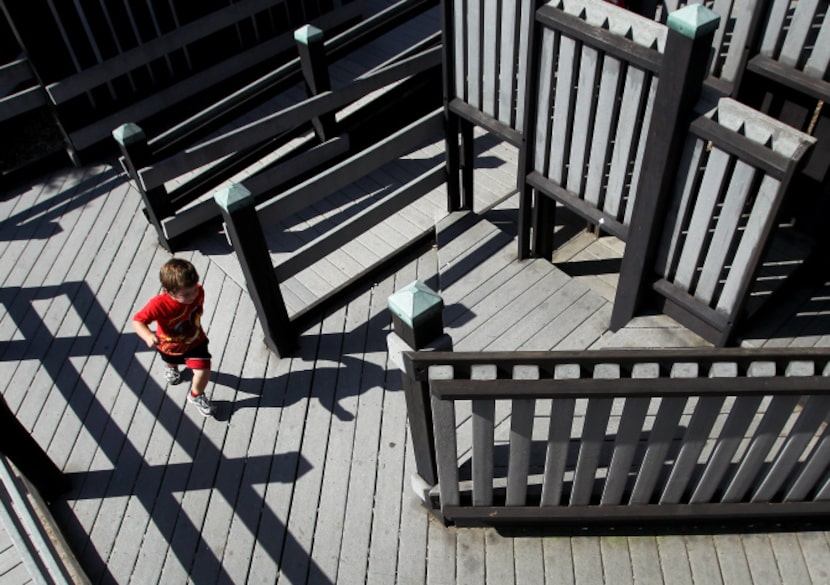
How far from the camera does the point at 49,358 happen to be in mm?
5145

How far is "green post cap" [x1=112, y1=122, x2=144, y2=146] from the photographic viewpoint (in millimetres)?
5133

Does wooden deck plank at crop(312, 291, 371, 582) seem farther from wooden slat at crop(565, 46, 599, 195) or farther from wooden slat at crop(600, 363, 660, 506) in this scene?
wooden slat at crop(565, 46, 599, 195)

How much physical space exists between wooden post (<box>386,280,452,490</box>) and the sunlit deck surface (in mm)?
931

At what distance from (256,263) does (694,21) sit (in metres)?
2.80

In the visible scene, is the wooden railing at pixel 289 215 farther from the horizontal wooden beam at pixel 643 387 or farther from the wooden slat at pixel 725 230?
the wooden slat at pixel 725 230

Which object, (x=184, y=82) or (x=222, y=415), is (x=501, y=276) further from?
(x=184, y=82)

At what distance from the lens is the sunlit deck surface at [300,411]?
12.4 feet

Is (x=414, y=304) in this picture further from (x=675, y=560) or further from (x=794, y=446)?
(x=675, y=560)

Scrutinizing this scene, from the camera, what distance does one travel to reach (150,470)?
4387 mm

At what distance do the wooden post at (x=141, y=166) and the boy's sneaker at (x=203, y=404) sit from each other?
174cm

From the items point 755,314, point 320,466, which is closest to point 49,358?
point 320,466

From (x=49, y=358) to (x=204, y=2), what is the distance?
3.96 metres

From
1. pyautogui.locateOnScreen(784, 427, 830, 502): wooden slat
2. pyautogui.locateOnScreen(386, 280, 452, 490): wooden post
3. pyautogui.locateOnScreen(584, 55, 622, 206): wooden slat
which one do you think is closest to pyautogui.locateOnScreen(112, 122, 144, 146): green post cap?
pyautogui.locateOnScreen(386, 280, 452, 490): wooden post

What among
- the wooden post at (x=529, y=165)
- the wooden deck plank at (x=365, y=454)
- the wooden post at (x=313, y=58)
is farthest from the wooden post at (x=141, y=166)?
the wooden post at (x=529, y=165)
